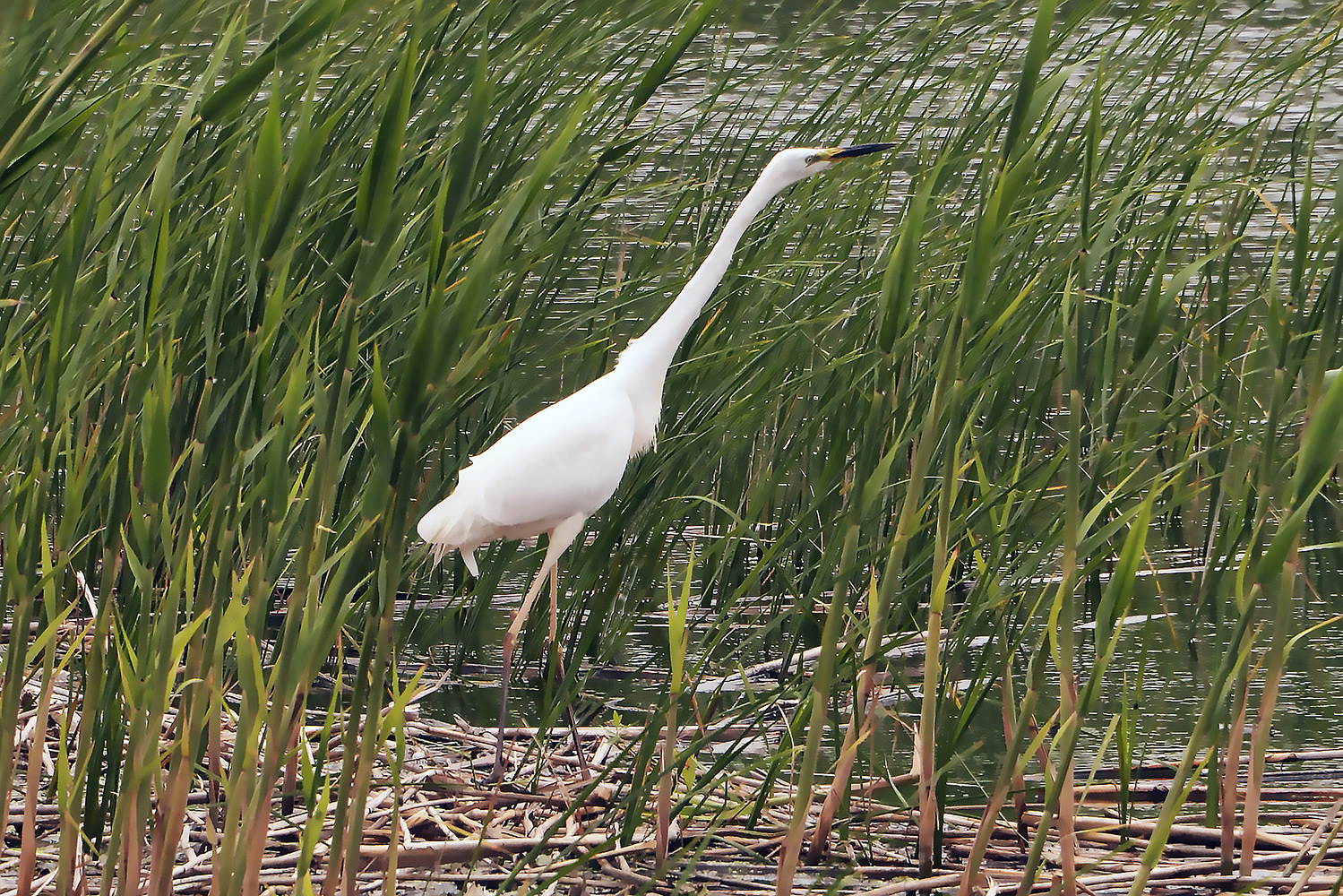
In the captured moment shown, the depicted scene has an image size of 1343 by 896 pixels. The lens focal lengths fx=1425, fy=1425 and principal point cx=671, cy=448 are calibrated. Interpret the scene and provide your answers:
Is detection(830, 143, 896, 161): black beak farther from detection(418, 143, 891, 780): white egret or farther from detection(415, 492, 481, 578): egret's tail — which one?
detection(415, 492, 481, 578): egret's tail

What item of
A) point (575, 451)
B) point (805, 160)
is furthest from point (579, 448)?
point (805, 160)

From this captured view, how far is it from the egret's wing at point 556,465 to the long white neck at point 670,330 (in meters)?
0.05

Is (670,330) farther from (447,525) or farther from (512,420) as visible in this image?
(512,420)

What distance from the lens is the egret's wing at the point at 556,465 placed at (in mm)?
2617

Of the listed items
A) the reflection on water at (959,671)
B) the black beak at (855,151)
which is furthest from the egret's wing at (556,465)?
the black beak at (855,151)

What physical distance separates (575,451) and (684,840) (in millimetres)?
783

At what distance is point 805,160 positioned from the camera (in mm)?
2748

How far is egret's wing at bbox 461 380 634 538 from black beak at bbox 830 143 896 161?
62 cm

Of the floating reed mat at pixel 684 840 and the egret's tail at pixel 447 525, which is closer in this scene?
the floating reed mat at pixel 684 840

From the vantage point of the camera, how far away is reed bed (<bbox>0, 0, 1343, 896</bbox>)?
1374 millimetres

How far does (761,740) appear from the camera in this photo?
289 cm

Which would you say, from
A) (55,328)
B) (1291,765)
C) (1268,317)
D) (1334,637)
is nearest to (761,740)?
(1291,765)

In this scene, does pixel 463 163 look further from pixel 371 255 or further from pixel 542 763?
pixel 542 763

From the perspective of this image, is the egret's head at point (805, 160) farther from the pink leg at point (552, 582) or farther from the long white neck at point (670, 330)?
the pink leg at point (552, 582)
